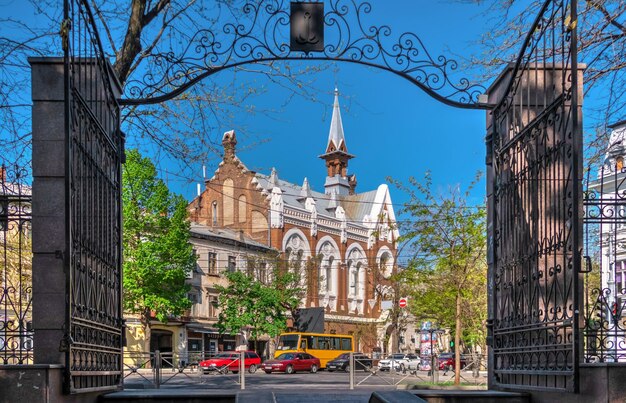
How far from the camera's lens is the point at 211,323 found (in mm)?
56062

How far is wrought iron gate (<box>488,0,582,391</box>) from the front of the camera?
24.2 ft

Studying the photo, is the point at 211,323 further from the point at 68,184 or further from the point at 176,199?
the point at 68,184

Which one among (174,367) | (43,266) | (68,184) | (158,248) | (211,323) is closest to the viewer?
(68,184)

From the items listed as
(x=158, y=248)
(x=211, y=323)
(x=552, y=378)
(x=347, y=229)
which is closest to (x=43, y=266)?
(x=552, y=378)

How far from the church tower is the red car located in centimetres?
3848

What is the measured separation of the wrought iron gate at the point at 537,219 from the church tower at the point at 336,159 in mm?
75256

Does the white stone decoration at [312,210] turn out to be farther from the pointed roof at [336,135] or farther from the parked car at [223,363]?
the parked car at [223,363]

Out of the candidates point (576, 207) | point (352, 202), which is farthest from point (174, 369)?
point (352, 202)

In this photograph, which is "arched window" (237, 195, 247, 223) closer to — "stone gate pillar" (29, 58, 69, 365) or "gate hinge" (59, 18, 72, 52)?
"stone gate pillar" (29, 58, 69, 365)

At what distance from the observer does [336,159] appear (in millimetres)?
86375

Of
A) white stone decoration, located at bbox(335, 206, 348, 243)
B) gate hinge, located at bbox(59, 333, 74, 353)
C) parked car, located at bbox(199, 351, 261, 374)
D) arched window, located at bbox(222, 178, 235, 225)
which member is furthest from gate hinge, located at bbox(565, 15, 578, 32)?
white stone decoration, located at bbox(335, 206, 348, 243)

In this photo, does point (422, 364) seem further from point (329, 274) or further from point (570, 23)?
point (570, 23)

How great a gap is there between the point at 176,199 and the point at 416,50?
118 ft

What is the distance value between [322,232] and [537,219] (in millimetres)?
63124
